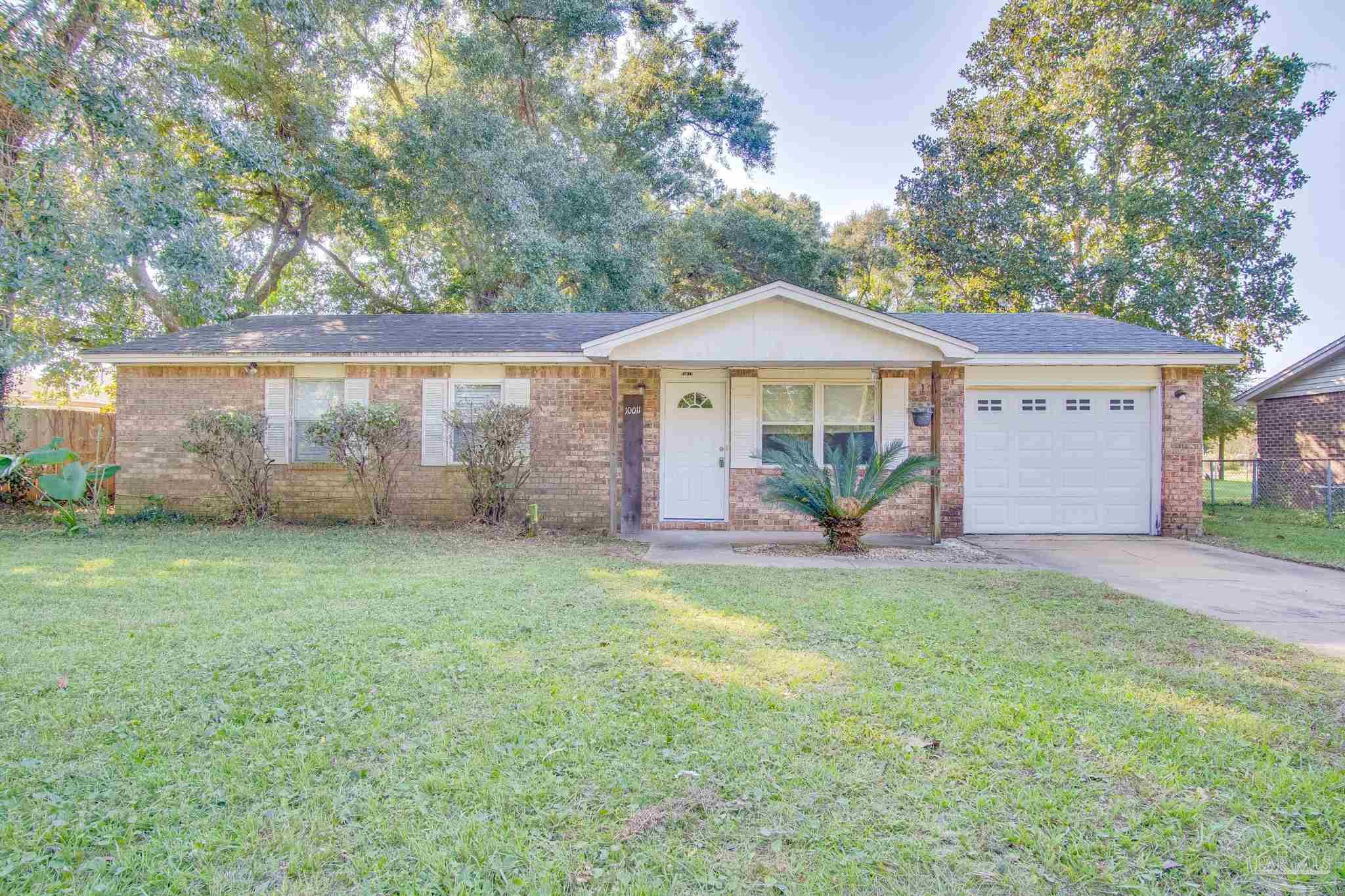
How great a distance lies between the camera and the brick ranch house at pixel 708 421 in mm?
9672

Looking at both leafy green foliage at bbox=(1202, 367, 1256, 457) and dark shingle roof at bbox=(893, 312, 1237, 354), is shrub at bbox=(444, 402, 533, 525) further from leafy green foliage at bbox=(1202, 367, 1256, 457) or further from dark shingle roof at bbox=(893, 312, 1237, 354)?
leafy green foliage at bbox=(1202, 367, 1256, 457)

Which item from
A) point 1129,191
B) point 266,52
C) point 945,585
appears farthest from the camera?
point 1129,191

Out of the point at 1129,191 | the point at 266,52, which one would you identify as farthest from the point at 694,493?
the point at 1129,191

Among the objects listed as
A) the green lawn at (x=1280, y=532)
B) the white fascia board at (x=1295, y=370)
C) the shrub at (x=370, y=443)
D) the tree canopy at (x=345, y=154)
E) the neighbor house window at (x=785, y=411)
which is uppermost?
the tree canopy at (x=345, y=154)

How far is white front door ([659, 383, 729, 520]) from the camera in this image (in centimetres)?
1020

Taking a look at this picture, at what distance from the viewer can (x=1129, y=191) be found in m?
17.8

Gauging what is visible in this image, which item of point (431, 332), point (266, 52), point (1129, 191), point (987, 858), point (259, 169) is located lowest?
point (987, 858)

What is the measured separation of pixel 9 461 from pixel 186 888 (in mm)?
11867

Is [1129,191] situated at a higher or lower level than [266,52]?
lower

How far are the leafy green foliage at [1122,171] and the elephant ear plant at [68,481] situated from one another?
19954 millimetres

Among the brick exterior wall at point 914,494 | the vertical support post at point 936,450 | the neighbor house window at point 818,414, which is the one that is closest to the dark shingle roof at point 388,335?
the neighbor house window at point 818,414

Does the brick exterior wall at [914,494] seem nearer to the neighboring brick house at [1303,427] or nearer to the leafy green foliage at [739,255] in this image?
the neighboring brick house at [1303,427]

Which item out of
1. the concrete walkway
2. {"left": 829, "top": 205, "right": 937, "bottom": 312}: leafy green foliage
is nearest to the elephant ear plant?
the concrete walkway

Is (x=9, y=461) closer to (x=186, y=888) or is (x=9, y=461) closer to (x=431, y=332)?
(x=431, y=332)
